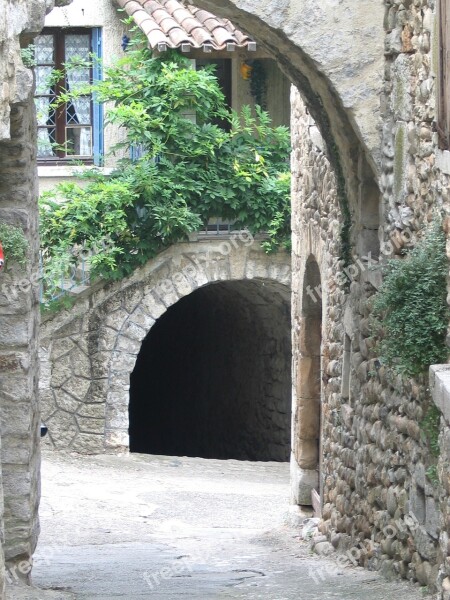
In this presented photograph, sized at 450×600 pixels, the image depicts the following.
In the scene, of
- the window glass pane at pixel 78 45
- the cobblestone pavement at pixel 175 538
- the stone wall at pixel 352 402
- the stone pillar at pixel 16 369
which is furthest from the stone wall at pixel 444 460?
the window glass pane at pixel 78 45

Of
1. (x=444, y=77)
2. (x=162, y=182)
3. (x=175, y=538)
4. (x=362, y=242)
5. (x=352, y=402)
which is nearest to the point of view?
(x=444, y=77)

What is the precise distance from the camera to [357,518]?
6371 mm

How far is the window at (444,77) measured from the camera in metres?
4.39

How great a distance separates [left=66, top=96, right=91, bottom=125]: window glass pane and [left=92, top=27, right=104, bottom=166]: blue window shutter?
0.09 meters

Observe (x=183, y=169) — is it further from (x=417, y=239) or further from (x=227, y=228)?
(x=417, y=239)

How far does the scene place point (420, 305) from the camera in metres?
4.68

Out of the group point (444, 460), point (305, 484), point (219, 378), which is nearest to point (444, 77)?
point (444, 460)

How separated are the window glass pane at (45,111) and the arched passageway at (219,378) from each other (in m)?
2.81

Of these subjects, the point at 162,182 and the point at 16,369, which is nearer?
the point at 16,369

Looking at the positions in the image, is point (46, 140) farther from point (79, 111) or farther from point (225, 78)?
point (225, 78)

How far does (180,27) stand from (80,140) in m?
A: 1.73

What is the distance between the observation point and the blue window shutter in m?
11.9

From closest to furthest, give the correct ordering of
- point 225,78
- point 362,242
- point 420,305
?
point 420,305 < point 362,242 < point 225,78

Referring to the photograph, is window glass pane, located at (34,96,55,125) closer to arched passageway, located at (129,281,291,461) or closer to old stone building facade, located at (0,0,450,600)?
arched passageway, located at (129,281,291,461)
